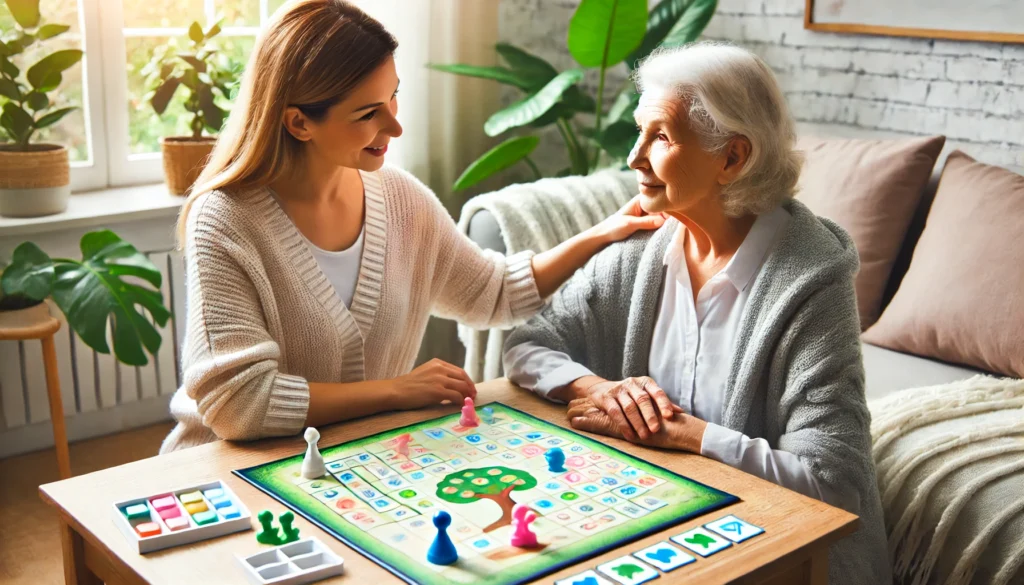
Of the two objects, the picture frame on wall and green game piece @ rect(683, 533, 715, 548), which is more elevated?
the picture frame on wall

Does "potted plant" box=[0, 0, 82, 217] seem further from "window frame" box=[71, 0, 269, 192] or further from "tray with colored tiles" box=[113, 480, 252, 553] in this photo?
"tray with colored tiles" box=[113, 480, 252, 553]

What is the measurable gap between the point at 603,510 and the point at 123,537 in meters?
0.59

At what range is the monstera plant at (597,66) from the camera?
312cm

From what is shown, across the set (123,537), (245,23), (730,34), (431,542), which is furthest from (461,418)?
(245,23)

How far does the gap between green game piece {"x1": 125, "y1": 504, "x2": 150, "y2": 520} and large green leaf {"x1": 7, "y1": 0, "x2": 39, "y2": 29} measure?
6.41ft

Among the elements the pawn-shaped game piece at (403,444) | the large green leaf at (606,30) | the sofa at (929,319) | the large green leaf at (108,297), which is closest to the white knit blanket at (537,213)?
the sofa at (929,319)

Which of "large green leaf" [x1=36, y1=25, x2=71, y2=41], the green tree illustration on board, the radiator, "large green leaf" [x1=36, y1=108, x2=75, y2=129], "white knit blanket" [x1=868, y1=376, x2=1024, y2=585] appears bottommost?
the radiator

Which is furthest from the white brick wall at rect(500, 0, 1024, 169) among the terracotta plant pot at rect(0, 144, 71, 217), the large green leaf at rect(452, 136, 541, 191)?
the terracotta plant pot at rect(0, 144, 71, 217)

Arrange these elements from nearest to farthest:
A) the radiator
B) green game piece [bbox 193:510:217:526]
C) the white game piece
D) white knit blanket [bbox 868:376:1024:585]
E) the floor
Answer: the white game piece, green game piece [bbox 193:510:217:526], white knit blanket [bbox 868:376:1024:585], the floor, the radiator

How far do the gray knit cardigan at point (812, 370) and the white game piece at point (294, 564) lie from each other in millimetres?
719

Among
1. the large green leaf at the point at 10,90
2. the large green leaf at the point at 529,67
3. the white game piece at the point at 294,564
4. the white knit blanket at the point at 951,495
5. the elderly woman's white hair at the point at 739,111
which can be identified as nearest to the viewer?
the white game piece at the point at 294,564

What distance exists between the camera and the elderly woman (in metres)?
1.56

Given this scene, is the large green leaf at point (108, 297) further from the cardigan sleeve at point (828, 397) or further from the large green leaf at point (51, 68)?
the cardigan sleeve at point (828, 397)

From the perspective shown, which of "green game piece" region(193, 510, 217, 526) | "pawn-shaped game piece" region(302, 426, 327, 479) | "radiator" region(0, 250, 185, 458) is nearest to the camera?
"green game piece" region(193, 510, 217, 526)
